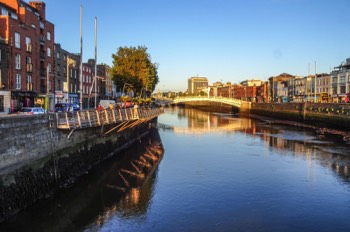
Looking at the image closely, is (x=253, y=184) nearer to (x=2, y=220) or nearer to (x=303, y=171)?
(x=303, y=171)

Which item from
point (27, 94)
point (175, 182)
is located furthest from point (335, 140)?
point (27, 94)

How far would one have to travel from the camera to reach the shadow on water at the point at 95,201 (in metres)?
16.8

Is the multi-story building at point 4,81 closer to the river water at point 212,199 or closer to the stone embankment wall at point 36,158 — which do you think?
the river water at point 212,199

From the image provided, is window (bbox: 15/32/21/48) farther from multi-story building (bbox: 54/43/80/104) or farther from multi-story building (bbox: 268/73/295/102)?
multi-story building (bbox: 268/73/295/102)

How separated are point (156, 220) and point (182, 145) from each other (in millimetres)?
25942

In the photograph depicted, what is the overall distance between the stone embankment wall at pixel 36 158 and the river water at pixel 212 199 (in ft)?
2.62

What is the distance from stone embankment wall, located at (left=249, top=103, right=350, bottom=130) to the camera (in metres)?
Answer: 56.2

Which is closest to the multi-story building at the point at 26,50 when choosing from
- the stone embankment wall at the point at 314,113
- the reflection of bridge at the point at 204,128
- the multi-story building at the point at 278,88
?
the reflection of bridge at the point at 204,128

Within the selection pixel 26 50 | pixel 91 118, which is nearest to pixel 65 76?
pixel 26 50

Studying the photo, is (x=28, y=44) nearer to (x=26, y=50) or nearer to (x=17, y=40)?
(x=26, y=50)

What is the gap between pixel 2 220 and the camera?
15.8 m

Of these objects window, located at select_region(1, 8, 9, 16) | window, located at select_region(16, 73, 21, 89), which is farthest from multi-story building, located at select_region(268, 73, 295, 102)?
window, located at select_region(1, 8, 9, 16)

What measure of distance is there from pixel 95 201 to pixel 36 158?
4043mm

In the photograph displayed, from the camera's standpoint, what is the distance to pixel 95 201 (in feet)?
66.7
